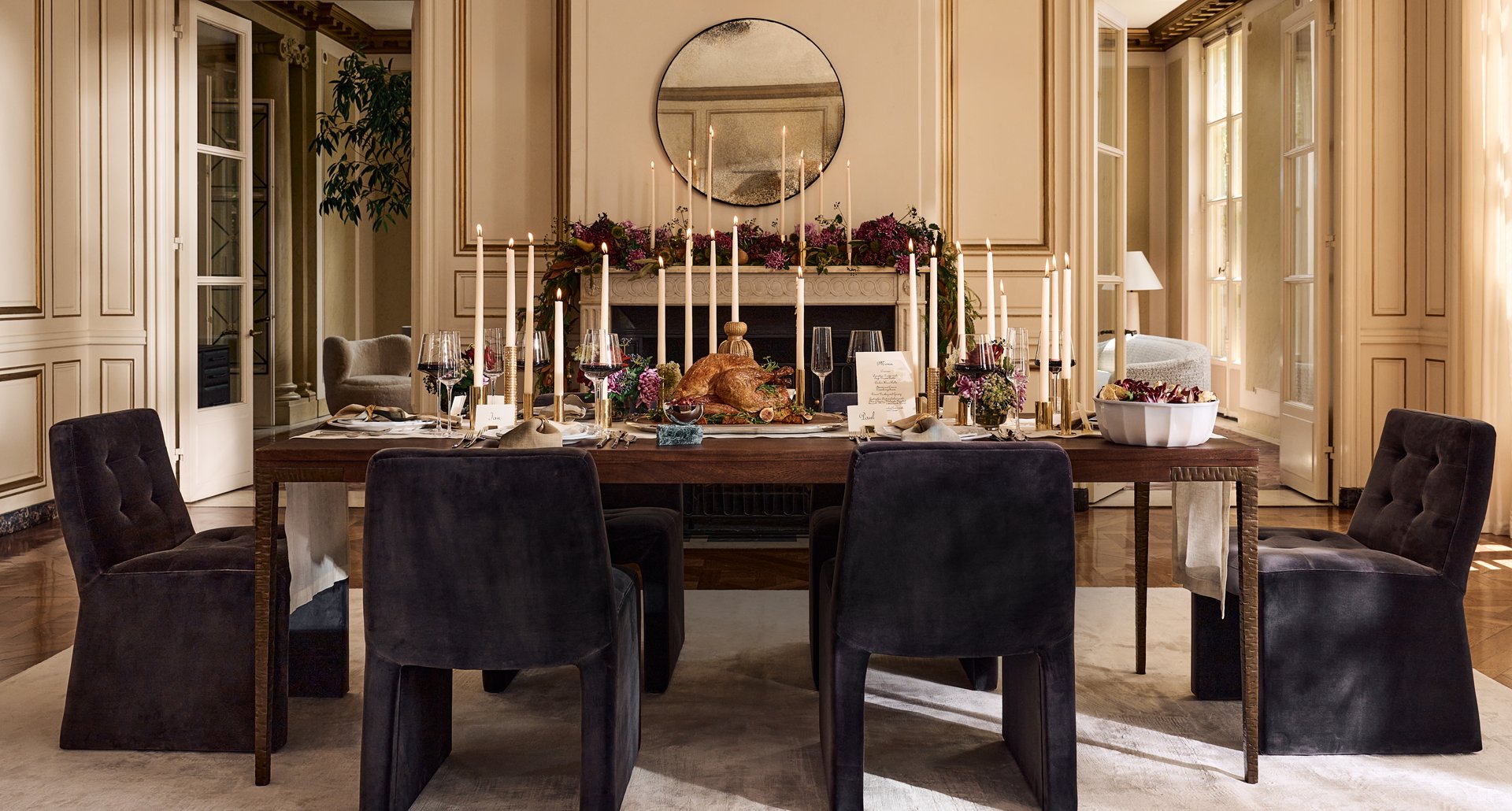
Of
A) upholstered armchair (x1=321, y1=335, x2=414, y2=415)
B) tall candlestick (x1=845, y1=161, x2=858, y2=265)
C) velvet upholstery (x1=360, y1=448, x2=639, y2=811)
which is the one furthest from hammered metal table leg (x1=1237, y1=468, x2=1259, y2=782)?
upholstered armchair (x1=321, y1=335, x2=414, y2=415)

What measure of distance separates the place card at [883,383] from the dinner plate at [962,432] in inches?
4.2

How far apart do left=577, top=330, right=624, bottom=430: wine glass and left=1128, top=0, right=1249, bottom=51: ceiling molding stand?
7306mm

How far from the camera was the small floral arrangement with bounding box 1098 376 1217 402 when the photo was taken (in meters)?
2.47

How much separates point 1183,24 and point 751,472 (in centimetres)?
810

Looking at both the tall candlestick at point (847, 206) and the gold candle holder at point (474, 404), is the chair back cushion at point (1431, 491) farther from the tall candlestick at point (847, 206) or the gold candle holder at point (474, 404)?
the tall candlestick at point (847, 206)

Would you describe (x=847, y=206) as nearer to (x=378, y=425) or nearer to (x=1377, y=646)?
(x=378, y=425)

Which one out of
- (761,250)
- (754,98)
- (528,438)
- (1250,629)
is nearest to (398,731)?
(528,438)

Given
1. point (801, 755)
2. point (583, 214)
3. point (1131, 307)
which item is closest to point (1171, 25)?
point (1131, 307)

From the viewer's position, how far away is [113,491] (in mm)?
2709

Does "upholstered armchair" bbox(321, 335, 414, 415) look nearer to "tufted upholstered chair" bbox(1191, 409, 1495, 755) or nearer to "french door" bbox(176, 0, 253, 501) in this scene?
"french door" bbox(176, 0, 253, 501)

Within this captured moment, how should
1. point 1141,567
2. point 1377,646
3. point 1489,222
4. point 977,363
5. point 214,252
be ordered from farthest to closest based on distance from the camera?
point 214,252
point 1489,222
point 1141,567
point 977,363
point 1377,646

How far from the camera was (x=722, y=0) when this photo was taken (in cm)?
589

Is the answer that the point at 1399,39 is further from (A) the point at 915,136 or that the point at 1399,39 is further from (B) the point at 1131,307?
(B) the point at 1131,307

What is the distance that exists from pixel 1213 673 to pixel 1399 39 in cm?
391
